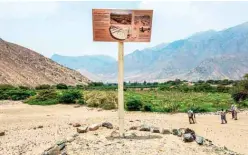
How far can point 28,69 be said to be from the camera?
113000 mm

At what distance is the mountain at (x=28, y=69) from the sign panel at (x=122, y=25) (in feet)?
253

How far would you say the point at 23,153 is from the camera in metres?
16.7

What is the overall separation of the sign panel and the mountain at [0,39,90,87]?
77.2 m

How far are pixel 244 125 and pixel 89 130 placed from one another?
41.2 ft

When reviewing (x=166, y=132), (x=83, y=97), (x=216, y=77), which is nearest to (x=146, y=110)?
(x=83, y=97)

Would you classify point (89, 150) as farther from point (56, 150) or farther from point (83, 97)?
point (83, 97)

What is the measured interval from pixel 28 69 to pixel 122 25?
98.3 metres

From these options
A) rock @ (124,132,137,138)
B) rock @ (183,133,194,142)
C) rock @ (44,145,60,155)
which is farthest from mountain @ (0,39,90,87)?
rock @ (44,145,60,155)

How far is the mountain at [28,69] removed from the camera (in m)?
100

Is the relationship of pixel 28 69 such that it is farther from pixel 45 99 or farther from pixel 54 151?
pixel 54 151

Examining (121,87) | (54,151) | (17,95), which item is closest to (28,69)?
(17,95)

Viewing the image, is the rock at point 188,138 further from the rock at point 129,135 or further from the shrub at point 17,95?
the shrub at point 17,95

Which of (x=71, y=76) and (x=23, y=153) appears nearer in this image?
(x=23, y=153)

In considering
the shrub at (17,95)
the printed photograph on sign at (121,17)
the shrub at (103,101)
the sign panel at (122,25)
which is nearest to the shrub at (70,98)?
the shrub at (103,101)
